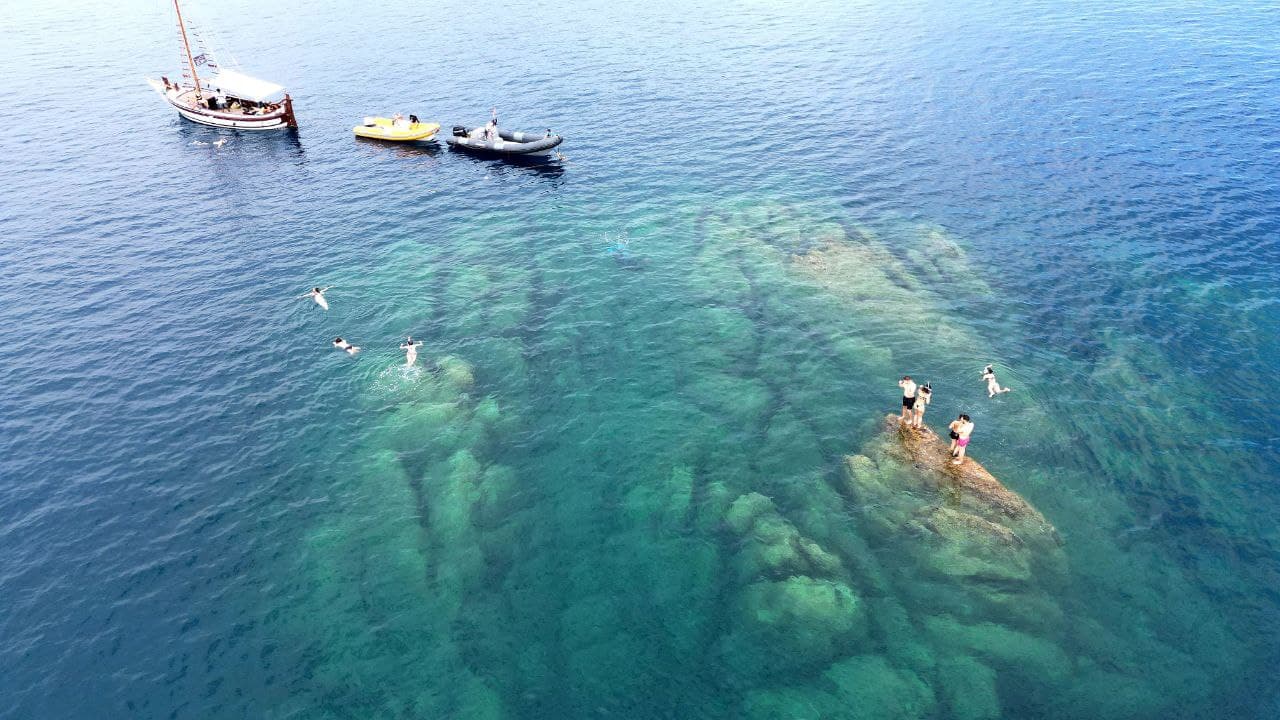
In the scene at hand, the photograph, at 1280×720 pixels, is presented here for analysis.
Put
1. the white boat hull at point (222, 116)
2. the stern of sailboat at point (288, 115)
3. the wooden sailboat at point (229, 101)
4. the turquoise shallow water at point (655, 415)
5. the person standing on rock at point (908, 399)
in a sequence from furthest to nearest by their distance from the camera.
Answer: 1. the wooden sailboat at point (229, 101)
2. the white boat hull at point (222, 116)
3. the stern of sailboat at point (288, 115)
4. the person standing on rock at point (908, 399)
5. the turquoise shallow water at point (655, 415)

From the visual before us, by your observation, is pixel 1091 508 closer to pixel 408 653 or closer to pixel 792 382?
pixel 792 382

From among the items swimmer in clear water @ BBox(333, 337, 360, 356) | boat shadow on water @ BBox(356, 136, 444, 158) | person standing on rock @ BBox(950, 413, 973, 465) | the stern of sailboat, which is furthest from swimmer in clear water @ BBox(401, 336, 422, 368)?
the stern of sailboat

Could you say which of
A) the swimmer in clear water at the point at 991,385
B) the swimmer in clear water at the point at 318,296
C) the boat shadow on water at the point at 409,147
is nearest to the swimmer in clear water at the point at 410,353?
the swimmer in clear water at the point at 318,296

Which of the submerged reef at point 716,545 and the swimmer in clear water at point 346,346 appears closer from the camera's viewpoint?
the submerged reef at point 716,545

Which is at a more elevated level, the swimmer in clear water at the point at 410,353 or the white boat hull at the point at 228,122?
the white boat hull at the point at 228,122

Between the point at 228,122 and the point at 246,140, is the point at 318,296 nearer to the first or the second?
the point at 246,140

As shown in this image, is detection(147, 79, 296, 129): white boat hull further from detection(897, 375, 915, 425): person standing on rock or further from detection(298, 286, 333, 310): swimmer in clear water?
detection(897, 375, 915, 425): person standing on rock

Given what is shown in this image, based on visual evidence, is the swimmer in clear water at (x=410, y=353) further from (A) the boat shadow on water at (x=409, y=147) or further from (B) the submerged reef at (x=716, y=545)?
(A) the boat shadow on water at (x=409, y=147)
